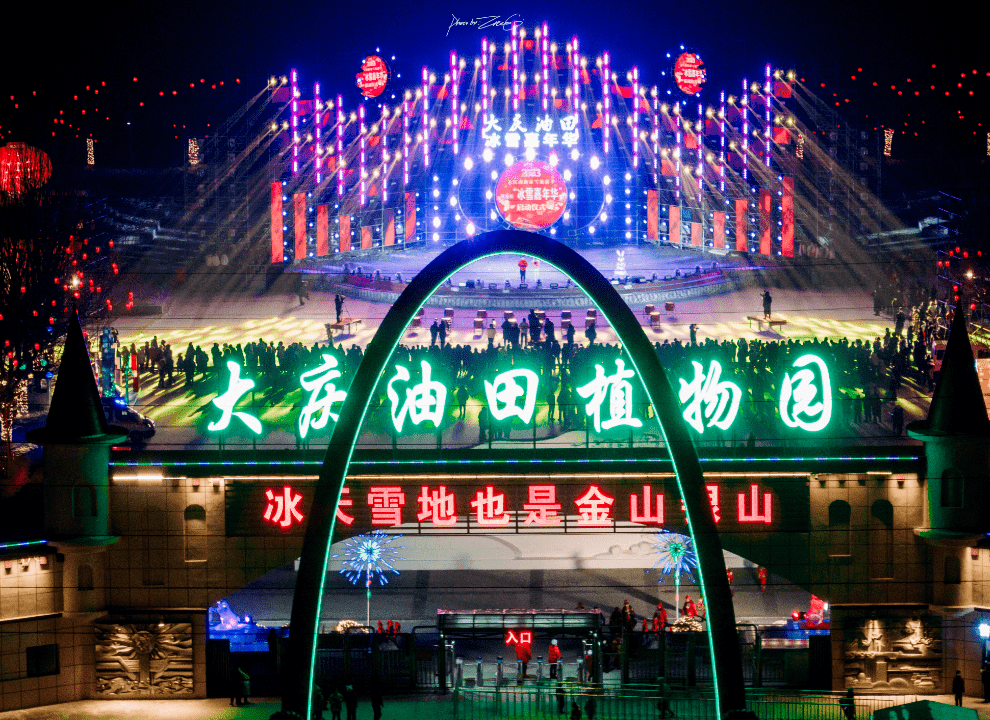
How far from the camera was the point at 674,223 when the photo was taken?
53.9 meters

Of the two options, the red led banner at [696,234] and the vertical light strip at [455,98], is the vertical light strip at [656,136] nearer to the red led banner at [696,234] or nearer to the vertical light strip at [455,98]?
the red led banner at [696,234]

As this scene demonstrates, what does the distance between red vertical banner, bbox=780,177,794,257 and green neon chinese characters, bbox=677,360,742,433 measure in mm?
30933

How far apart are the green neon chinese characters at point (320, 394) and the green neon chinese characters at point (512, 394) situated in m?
3.43

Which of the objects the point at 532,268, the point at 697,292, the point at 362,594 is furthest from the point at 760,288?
the point at 362,594

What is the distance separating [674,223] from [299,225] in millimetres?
19140

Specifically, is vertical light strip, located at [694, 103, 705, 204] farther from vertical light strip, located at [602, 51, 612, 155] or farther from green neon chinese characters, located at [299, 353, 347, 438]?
green neon chinese characters, located at [299, 353, 347, 438]

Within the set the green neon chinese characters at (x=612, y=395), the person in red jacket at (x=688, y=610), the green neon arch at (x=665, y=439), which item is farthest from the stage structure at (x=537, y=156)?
the green neon arch at (x=665, y=439)

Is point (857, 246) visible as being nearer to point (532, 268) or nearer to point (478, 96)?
point (532, 268)

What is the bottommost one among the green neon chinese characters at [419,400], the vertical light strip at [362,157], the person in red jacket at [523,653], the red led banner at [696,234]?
the person in red jacket at [523,653]

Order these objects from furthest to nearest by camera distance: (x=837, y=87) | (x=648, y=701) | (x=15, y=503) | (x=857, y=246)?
(x=837, y=87) → (x=857, y=246) → (x=15, y=503) → (x=648, y=701)

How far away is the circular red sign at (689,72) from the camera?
5466 cm

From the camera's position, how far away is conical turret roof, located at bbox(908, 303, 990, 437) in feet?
74.8

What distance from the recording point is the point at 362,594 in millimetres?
31734

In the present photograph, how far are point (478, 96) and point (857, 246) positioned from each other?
20.7 m
